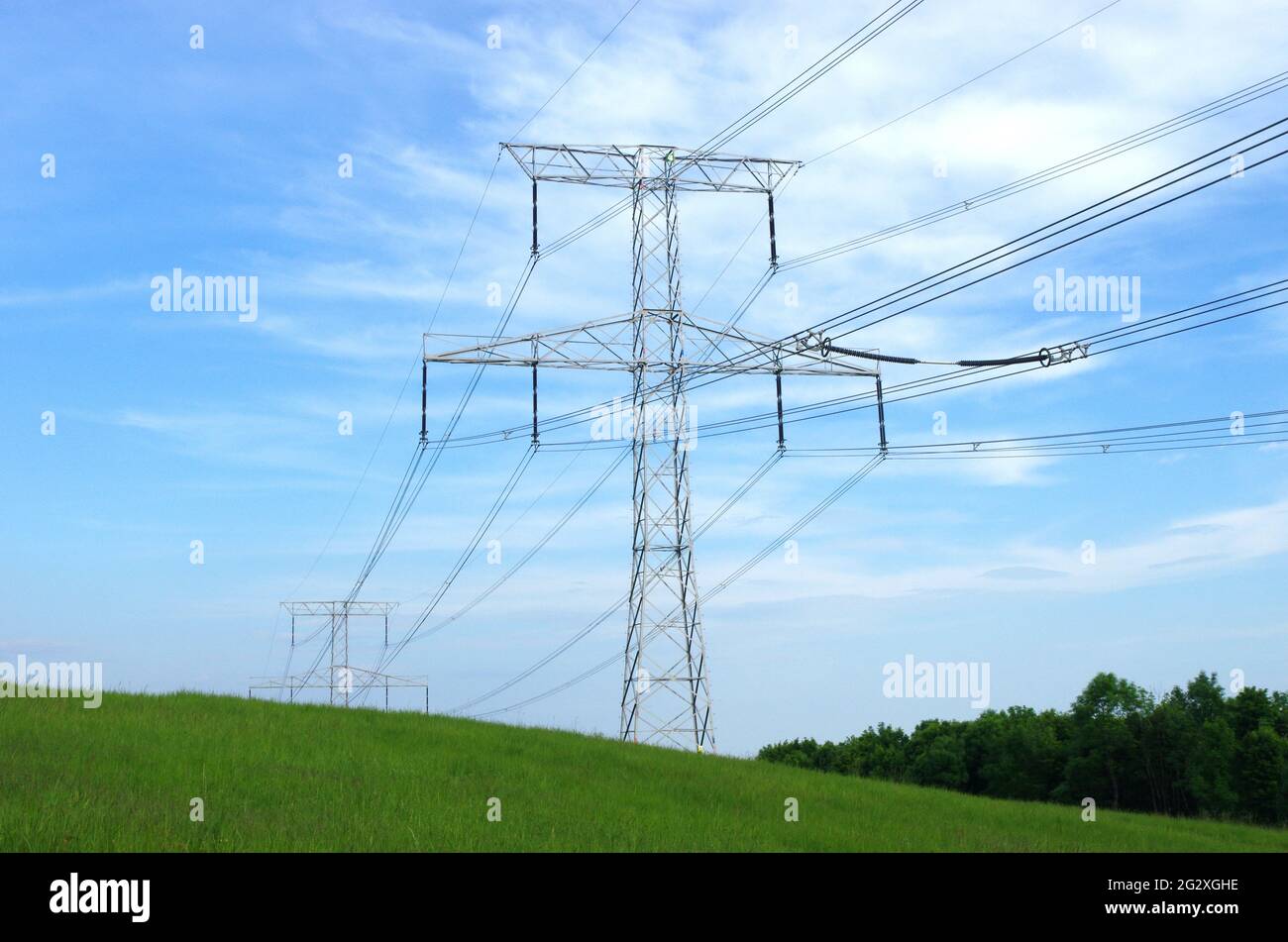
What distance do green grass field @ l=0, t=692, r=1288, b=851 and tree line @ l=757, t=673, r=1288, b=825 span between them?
4362cm

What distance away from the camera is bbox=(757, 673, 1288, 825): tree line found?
82812 mm

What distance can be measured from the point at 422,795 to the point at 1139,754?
3331 inches

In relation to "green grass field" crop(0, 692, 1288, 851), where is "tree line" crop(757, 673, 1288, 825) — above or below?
below

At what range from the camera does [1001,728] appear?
116 m

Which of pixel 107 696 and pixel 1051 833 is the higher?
pixel 107 696

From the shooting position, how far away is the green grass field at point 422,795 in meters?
16.2

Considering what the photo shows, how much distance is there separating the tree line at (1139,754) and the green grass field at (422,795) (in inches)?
1717

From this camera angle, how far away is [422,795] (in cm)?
2005
